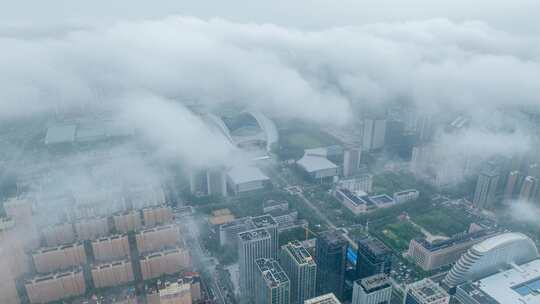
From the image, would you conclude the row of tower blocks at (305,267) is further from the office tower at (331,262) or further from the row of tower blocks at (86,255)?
the row of tower blocks at (86,255)

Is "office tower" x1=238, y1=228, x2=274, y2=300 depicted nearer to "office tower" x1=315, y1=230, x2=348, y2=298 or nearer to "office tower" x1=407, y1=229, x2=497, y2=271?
"office tower" x1=315, y1=230, x2=348, y2=298

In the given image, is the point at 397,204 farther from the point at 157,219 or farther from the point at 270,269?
the point at 157,219

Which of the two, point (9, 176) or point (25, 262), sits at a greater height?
point (9, 176)

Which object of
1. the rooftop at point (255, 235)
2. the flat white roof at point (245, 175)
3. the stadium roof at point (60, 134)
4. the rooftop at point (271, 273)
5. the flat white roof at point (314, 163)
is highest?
the stadium roof at point (60, 134)

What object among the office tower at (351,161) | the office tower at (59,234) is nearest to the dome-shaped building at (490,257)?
the office tower at (351,161)

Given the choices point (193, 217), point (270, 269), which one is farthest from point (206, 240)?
A: point (270, 269)

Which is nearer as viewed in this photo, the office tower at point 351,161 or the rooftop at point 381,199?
the rooftop at point 381,199

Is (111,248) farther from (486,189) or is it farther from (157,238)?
(486,189)

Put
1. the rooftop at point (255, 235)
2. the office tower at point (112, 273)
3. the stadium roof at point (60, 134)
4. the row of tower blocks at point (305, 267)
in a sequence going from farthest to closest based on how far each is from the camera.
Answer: the stadium roof at point (60, 134) → the office tower at point (112, 273) → the rooftop at point (255, 235) → the row of tower blocks at point (305, 267)
